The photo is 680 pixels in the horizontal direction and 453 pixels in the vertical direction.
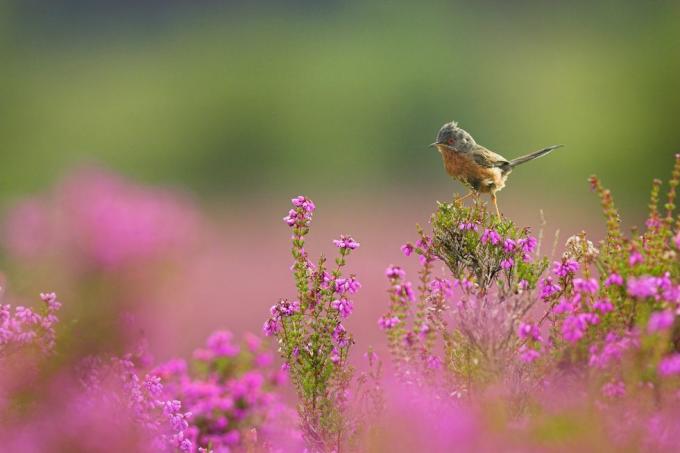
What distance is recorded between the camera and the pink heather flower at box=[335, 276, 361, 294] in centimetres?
475

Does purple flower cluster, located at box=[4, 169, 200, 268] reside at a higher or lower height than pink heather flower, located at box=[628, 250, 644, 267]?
higher

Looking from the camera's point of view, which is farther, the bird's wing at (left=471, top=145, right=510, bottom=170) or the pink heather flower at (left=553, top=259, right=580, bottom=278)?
the bird's wing at (left=471, top=145, right=510, bottom=170)

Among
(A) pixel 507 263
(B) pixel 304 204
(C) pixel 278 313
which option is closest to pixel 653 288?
(A) pixel 507 263

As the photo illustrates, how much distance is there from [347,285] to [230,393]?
1.56 m

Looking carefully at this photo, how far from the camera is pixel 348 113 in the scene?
29.0 metres

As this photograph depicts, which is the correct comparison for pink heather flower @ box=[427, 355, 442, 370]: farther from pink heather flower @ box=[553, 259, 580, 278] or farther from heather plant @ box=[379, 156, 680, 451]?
pink heather flower @ box=[553, 259, 580, 278]

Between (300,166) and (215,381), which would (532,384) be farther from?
(300,166)

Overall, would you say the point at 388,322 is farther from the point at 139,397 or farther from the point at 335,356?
the point at 139,397

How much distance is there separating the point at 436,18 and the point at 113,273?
101 ft

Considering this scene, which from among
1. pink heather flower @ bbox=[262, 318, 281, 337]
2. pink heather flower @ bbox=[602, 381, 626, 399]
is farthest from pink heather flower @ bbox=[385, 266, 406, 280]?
pink heather flower @ bbox=[602, 381, 626, 399]

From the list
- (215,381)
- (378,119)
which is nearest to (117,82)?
(378,119)

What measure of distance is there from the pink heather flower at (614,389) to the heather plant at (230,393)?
6.63 ft

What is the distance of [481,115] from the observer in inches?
1137

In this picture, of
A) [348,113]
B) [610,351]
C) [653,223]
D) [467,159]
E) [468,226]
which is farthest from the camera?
[348,113]
